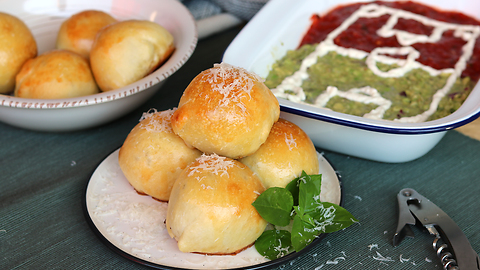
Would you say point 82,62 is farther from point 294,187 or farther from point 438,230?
point 438,230

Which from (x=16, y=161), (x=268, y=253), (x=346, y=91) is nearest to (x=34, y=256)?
(x=16, y=161)

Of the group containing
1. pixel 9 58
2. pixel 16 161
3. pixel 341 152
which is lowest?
pixel 16 161

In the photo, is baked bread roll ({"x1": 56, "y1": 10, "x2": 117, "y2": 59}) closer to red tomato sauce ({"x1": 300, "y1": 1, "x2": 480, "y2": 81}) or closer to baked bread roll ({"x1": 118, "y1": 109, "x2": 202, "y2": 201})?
Result: baked bread roll ({"x1": 118, "y1": 109, "x2": 202, "y2": 201})

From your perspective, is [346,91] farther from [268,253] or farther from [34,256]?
[34,256]

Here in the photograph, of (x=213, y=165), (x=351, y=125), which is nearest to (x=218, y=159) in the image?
(x=213, y=165)

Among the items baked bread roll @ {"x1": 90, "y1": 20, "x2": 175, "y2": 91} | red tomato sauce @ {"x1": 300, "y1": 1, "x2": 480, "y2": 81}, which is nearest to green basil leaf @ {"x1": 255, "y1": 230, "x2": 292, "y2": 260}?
baked bread roll @ {"x1": 90, "y1": 20, "x2": 175, "y2": 91}

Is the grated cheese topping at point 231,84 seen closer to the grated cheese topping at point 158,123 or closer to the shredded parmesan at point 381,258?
the grated cheese topping at point 158,123

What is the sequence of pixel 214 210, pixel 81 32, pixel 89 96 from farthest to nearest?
A: pixel 81 32, pixel 89 96, pixel 214 210
